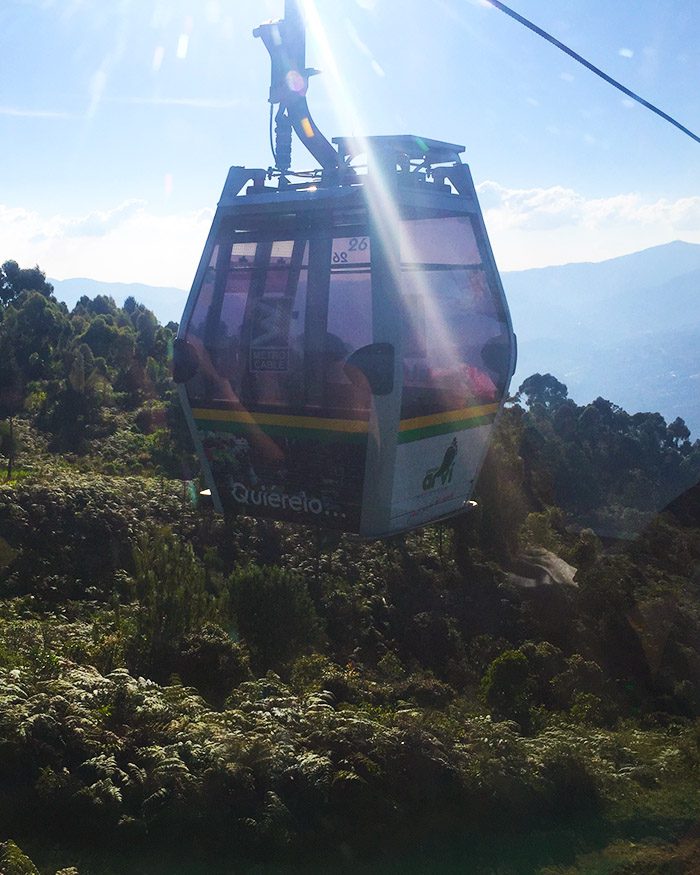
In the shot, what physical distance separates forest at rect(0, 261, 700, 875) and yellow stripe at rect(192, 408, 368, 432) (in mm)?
2148

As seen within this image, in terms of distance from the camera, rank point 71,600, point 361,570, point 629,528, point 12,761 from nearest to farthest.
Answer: point 12,761 → point 71,600 → point 361,570 → point 629,528

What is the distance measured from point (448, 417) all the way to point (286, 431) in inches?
44.4

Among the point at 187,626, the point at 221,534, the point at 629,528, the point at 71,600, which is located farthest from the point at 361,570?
the point at 629,528

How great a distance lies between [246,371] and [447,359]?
1.36 m

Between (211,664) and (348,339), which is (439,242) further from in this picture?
(211,664)

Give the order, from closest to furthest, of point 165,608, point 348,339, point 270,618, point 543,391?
point 348,339
point 165,608
point 270,618
point 543,391

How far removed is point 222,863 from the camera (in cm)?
498

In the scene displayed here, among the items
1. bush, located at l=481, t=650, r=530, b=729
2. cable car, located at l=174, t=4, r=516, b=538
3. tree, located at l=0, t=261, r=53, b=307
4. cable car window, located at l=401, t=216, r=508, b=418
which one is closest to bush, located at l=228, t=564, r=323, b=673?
bush, located at l=481, t=650, r=530, b=729

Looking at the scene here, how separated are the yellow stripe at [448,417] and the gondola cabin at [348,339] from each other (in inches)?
0.7

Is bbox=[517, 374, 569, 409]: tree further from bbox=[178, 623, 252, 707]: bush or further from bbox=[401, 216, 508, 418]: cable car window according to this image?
bbox=[401, 216, 508, 418]: cable car window

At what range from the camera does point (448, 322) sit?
5.70 meters

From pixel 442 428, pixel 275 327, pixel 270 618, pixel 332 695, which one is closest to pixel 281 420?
pixel 275 327

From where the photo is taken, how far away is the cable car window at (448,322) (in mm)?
5395

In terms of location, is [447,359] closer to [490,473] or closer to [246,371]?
[246,371]
